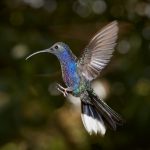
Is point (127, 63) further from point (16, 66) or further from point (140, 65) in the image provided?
point (16, 66)

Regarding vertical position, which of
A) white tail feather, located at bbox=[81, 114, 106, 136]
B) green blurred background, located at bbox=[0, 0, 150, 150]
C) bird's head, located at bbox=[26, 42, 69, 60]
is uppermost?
bird's head, located at bbox=[26, 42, 69, 60]

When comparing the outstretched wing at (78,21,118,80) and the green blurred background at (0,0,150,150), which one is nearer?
the outstretched wing at (78,21,118,80)

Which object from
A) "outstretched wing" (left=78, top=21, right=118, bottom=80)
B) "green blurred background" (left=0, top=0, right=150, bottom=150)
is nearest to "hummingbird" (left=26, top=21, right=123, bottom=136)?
"outstretched wing" (left=78, top=21, right=118, bottom=80)

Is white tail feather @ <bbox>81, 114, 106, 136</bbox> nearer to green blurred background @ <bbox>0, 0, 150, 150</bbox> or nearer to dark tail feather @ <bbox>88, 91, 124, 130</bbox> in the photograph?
dark tail feather @ <bbox>88, 91, 124, 130</bbox>

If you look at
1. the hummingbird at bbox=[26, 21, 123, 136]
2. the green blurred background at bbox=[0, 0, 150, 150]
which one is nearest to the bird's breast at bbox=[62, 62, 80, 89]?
the hummingbird at bbox=[26, 21, 123, 136]

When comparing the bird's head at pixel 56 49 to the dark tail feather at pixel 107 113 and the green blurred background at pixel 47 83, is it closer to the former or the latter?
the dark tail feather at pixel 107 113

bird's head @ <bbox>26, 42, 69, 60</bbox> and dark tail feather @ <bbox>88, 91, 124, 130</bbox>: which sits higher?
bird's head @ <bbox>26, 42, 69, 60</bbox>

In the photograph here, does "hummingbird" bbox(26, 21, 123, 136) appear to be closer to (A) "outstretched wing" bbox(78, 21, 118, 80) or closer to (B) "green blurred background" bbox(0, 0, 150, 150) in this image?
(A) "outstretched wing" bbox(78, 21, 118, 80)
